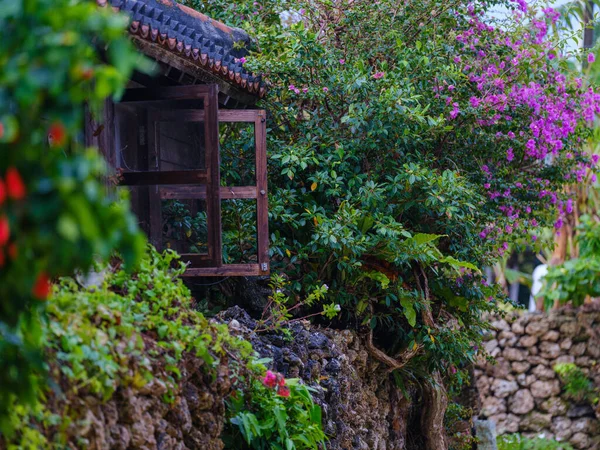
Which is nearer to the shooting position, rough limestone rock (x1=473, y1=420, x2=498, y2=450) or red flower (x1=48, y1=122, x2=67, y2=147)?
red flower (x1=48, y1=122, x2=67, y2=147)

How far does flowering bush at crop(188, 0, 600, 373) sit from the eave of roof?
21cm

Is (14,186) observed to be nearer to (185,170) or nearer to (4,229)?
(4,229)

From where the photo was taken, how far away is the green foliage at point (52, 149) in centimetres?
229

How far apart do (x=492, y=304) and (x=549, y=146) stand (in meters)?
1.92

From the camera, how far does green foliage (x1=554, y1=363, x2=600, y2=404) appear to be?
16.6 meters

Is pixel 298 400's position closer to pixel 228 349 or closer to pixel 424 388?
pixel 228 349

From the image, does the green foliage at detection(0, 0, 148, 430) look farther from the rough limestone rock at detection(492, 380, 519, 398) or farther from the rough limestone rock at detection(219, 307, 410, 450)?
the rough limestone rock at detection(492, 380, 519, 398)

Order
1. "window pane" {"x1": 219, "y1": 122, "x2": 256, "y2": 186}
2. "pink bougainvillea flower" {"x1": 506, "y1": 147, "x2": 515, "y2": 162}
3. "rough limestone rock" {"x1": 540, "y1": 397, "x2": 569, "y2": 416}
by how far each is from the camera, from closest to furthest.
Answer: "window pane" {"x1": 219, "y1": 122, "x2": 256, "y2": 186}
"pink bougainvillea flower" {"x1": 506, "y1": 147, "x2": 515, "y2": 162}
"rough limestone rock" {"x1": 540, "y1": 397, "x2": 569, "y2": 416}

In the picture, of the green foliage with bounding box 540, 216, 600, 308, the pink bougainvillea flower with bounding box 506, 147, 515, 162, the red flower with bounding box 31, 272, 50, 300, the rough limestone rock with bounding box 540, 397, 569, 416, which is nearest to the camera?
the red flower with bounding box 31, 272, 50, 300

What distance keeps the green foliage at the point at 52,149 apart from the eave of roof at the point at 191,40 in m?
4.09

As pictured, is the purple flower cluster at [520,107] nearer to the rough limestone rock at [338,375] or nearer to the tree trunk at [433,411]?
the tree trunk at [433,411]

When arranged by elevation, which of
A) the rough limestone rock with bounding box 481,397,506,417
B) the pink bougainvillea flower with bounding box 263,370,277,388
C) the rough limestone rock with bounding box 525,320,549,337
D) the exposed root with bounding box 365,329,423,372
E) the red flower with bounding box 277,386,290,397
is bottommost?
the rough limestone rock with bounding box 481,397,506,417

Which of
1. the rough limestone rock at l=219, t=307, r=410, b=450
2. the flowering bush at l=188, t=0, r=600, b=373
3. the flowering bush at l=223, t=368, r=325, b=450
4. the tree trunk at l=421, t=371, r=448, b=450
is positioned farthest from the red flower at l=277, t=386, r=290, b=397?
the tree trunk at l=421, t=371, r=448, b=450

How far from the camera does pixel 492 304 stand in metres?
10.5
